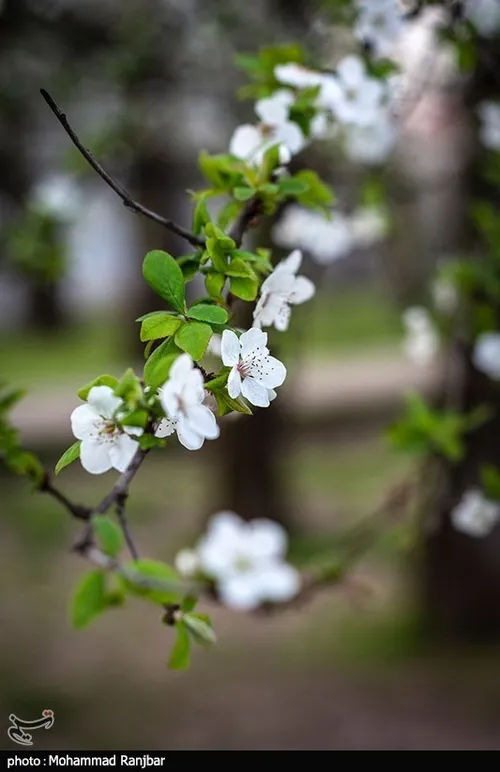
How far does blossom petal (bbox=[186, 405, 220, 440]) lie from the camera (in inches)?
21.5

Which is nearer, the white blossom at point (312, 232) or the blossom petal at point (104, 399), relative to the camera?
the blossom petal at point (104, 399)

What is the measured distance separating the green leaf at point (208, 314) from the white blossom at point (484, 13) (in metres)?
0.92

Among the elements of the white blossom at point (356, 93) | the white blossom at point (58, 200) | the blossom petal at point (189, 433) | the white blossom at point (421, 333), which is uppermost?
the white blossom at point (58, 200)

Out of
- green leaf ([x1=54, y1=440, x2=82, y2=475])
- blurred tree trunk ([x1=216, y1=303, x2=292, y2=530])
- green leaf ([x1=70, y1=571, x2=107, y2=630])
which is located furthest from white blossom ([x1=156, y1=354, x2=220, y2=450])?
blurred tree trunk ([x1=216, y1=303, x2=292, y2=530])

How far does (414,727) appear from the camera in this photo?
2.17 m

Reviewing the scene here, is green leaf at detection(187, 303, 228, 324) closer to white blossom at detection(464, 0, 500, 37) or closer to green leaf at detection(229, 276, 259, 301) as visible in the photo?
green leaf at detection(229, 276, 259, 301)

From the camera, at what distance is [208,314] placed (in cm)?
60

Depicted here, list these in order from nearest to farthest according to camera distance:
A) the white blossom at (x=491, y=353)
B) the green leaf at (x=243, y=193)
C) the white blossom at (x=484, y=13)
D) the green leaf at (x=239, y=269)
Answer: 1. the green leaf at (x=239, y=269)
2. the green leaf at (x=243, y=193)
3. the white blossom at (x=484, y=13)
4. the white blossom at (x=491, y=353)

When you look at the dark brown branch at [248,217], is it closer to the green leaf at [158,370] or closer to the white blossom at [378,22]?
the green leaf at [158,370]

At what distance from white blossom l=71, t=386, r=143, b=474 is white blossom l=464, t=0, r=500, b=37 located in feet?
3.29

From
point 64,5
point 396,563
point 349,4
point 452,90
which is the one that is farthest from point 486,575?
point 64,5

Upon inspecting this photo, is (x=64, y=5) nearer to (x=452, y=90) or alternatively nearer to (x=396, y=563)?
(x=452, y=90)

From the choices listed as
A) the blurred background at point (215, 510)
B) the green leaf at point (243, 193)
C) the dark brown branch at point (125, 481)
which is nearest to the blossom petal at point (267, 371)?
the dark brown branch at point (125, 481)

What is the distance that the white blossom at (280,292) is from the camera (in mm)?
704
